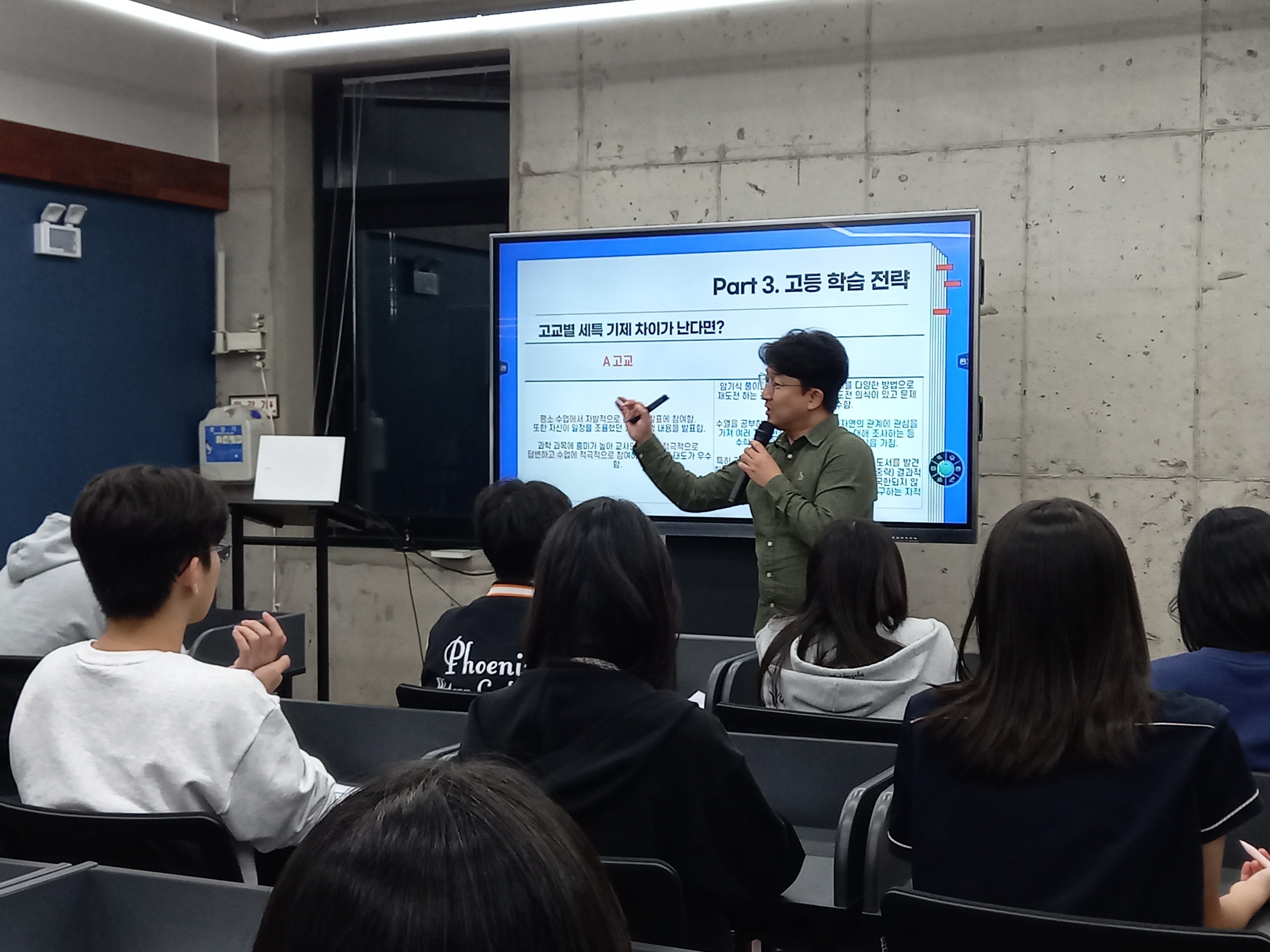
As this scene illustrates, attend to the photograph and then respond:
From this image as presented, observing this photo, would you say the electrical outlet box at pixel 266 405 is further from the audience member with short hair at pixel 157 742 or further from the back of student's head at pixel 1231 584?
the back of student's head at pixel 1231 584

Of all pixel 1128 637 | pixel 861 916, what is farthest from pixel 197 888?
pixel 1128 637

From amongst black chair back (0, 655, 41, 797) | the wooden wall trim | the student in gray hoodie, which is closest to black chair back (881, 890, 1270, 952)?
black chair back (0, 655, 41, 797)

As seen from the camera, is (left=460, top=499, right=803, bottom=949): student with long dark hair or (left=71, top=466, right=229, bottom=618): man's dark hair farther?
(left=71, top=466, right=229, bottom=618): man's dark hair

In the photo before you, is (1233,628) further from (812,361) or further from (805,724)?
(812,361)

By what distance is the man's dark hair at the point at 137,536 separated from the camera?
5.76 feet

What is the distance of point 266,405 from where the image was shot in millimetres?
5629

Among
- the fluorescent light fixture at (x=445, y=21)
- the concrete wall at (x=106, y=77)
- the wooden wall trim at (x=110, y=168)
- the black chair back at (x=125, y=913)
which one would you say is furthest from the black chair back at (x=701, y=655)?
the concrete wall at (x=106, y=77)

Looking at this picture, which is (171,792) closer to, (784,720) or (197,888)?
(197,888)

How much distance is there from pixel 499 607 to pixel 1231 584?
1.32m

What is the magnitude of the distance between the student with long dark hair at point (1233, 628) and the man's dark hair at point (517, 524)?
1173 millimetres

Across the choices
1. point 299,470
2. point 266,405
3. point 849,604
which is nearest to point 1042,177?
point 849,604

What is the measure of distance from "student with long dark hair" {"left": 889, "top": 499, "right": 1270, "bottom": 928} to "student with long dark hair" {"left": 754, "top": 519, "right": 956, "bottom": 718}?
2.58 feet

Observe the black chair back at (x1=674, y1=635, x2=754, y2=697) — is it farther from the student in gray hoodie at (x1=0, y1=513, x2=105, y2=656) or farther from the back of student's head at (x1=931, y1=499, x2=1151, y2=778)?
the back of student's head at (x1=931, y1=499, x2=1151, y2=778)

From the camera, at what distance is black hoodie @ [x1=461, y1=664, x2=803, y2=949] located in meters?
1.50
